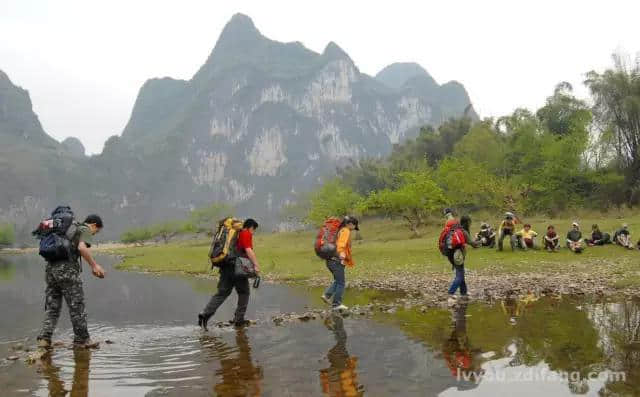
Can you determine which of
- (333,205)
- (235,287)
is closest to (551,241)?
(235,287)

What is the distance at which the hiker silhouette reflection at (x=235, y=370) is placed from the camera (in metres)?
6.67

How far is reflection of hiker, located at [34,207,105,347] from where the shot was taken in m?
9.70

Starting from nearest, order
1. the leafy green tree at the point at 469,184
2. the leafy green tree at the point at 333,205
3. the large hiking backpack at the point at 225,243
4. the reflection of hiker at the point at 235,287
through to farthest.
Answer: the large hiking backpack at the point at 225,243, the reflection of hiker at the point at 235,287, the leafy green tree at the point at 469,184, the leafy green tree at the point at 333,205

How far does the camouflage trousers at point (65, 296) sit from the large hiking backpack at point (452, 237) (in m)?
9.62

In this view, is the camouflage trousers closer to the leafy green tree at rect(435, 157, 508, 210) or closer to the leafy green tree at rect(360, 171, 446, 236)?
the leafy green tree at rect(360, 171, 446, 236)

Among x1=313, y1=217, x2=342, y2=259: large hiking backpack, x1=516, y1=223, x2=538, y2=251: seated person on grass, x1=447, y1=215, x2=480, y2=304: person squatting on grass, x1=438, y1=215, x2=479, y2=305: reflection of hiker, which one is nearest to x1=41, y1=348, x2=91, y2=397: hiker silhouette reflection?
x1=313, y1=217, x2=342, y2=259: large hiking backpack

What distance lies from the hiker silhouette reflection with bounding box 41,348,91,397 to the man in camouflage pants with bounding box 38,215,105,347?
64 cm

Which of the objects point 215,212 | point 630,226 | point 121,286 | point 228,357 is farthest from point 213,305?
point 215,212

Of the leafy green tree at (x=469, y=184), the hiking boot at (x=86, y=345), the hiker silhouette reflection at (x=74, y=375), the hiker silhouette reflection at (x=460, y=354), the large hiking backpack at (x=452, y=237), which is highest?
the leafy green tree at (x=469, y=184)

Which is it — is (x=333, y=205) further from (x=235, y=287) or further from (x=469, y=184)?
(x=235, y=287)

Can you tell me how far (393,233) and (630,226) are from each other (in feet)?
88.7

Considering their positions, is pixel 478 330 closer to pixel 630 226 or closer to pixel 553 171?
pixel 630 226

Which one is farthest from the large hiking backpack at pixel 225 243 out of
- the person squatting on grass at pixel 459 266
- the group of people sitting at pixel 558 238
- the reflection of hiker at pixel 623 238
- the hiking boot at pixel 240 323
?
the reflection of hiker at pixel 623 238

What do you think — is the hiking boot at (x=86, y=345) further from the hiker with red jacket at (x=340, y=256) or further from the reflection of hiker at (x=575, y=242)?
the reflection of hiker at (x=575, y=242)
